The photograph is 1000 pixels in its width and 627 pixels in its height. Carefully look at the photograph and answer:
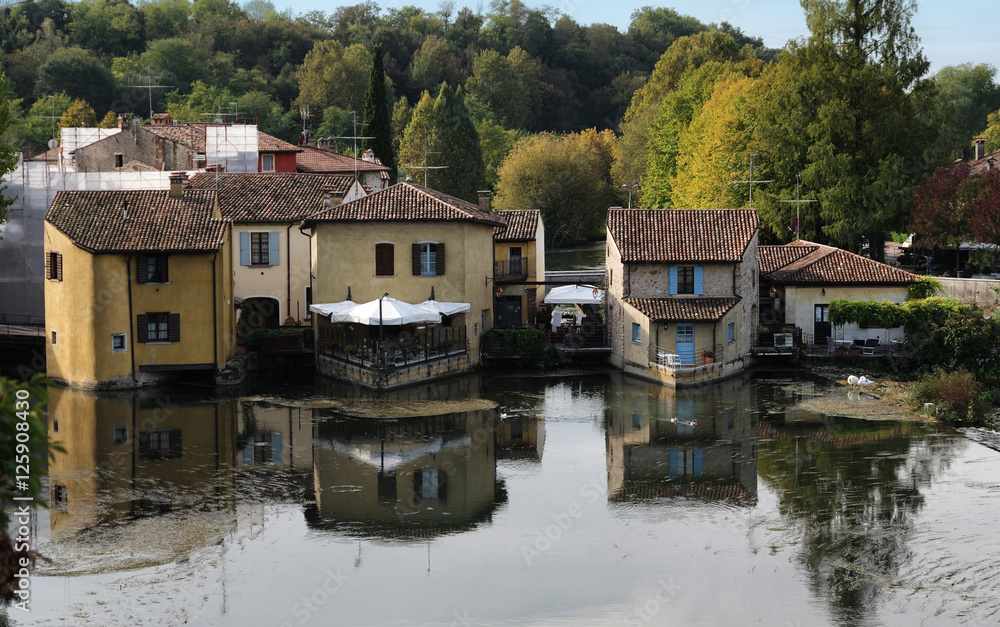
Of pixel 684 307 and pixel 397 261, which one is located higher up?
pixel 397 261

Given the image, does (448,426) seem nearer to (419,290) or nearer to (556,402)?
(556,402)

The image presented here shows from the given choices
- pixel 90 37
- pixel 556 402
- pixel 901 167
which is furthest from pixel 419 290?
pixel 90 37

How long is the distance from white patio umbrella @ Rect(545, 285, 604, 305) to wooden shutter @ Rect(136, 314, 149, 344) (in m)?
15.1

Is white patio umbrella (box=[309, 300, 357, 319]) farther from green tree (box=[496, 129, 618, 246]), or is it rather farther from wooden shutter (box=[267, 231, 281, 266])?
green tree (box=[496, 129, 618, 246])

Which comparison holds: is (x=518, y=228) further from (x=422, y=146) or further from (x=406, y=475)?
(x=422, y=146)

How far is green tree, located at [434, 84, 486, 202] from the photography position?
3243 inches

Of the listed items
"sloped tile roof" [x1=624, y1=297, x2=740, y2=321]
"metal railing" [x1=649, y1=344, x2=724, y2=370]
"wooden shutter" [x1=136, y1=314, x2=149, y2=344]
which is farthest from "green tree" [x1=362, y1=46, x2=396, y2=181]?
"metal railing" [x1=649, y1=344, x2=724, y2=370]

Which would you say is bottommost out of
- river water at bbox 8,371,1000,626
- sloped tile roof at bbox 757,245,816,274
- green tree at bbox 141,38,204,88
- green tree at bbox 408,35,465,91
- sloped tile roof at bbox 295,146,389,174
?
river water at bbox 8,371,1000,626

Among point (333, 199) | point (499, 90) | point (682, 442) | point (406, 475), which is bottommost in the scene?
point (406, 475)

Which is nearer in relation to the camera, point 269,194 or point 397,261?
point 397,261

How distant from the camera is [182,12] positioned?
128250 millimetres

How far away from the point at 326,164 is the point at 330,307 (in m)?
22.2

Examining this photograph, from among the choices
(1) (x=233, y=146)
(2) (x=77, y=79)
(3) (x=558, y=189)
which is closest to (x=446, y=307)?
(1) (x=233, y=146)

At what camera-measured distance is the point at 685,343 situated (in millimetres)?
38156
